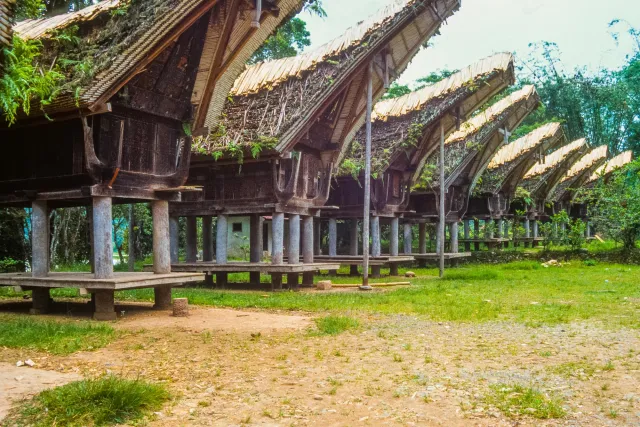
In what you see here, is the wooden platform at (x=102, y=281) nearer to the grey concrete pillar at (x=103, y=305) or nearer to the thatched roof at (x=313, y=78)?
the grey concrete pillar at (x=103, y=305)

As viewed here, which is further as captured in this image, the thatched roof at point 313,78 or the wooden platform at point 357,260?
the wooden platform at point 357,260

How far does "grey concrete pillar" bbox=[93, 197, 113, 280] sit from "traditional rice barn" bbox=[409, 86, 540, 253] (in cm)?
1415

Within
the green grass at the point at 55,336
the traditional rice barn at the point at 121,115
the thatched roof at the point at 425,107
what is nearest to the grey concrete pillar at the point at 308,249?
the thatched roof at the point at 425,107

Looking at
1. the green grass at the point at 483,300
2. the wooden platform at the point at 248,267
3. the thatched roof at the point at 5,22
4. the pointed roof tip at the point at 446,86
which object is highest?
the pointed roof tip at the point at 446,86

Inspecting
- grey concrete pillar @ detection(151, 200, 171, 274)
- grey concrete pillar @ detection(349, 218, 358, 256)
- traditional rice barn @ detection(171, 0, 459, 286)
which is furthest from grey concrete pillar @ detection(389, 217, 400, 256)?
grey concrete pillar @ detection(151, 200, 171, 274)

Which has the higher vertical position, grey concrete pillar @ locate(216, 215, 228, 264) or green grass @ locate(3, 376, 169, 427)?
grey concrete pillar @ locate(216, 215, 228, 264)

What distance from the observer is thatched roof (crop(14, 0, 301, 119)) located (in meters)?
9.33

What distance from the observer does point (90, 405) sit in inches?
176

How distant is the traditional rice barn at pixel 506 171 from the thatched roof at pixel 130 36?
1894cm

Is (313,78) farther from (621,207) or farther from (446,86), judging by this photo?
(621,207)

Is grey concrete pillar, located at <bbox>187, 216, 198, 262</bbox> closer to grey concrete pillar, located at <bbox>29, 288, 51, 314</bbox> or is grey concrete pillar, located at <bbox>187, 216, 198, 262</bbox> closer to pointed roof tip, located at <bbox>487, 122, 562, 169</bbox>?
grey concrete pillar, located at <bbox>29, 288, 51, 314</bbox>

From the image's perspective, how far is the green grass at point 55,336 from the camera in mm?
6996

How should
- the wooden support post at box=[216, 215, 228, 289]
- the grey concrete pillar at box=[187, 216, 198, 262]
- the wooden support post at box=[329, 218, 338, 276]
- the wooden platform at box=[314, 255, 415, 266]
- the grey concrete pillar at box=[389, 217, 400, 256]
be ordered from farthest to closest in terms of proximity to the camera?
the grey concrete pillar at box=[389, 217, 400, 256], the wooden support post at box=[329, 218, 338, 276], the wooden platform at box=[314, 255, 415, 266], the grey concrete pillar at box=[187, 216, 198, 262], the wooden support post at box=[216, 215, 228, 289]

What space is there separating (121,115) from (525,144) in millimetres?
22822
